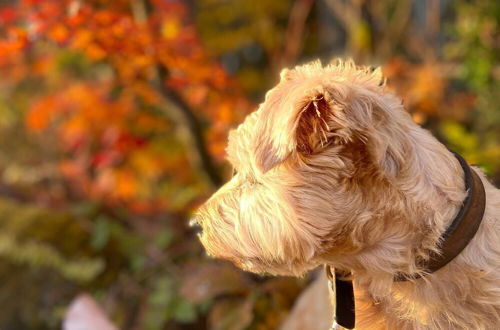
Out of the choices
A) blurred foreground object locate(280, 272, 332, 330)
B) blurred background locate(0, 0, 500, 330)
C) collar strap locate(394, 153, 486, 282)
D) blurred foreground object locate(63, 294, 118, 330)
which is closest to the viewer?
collar strap locate(394, 153, 486, 282)

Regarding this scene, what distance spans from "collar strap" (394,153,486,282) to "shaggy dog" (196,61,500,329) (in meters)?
0.02

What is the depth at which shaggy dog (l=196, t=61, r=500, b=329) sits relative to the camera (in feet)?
6.98

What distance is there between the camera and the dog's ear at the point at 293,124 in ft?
6.81

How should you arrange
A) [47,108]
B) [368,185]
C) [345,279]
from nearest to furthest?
[368,185] < [345,279] < [47,108]

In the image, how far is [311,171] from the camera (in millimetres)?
2211

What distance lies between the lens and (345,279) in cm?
245

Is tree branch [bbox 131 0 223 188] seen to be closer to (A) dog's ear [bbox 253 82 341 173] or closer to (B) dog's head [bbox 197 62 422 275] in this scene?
(B) dog's head [bbox 197 62 422 275]

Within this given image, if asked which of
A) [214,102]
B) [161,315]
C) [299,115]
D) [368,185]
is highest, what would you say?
[299,115]

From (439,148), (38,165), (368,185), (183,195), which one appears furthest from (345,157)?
(38,165)

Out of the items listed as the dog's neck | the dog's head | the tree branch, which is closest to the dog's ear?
the dog's head

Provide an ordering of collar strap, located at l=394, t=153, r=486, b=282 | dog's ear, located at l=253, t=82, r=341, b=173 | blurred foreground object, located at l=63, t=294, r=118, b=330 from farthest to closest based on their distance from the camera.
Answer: blurred foreground object, located at l=63, t=294, r=118, b=330 < collar strap, located at l=394, t=153, r=486, b=282 < dog's ear, located at l=253, t=82, r=341, b=173

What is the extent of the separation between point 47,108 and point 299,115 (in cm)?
467

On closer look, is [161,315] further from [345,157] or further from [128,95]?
[345,157]

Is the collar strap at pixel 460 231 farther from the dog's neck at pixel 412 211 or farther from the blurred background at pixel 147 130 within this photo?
the blurred background at pixel 147 130
